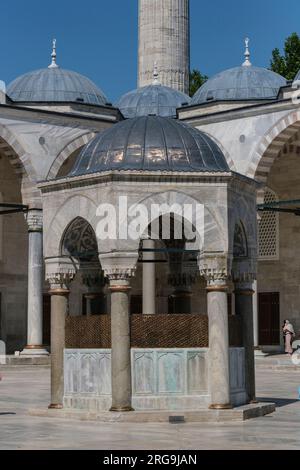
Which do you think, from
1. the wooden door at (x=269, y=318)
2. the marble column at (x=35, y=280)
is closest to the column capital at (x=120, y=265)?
the marble column at (x=35, y=280)

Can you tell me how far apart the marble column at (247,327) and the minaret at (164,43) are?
22.1m

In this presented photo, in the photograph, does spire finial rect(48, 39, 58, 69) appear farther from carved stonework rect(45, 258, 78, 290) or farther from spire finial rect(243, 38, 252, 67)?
carved stonework rect(45, 258, 78, 290)

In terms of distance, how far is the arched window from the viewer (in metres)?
27.1

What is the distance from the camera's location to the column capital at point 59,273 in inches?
432

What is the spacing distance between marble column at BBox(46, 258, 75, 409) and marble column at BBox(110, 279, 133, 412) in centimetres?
96

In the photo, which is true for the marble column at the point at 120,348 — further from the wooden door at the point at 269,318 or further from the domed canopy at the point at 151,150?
the wooden door at the point at 269,318

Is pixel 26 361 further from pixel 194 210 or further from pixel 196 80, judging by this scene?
pixel 196 80

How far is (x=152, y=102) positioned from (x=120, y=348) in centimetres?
1954

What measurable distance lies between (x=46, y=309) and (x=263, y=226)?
21.3ft

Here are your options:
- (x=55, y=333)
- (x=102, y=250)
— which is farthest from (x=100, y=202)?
(x=55, y=333)

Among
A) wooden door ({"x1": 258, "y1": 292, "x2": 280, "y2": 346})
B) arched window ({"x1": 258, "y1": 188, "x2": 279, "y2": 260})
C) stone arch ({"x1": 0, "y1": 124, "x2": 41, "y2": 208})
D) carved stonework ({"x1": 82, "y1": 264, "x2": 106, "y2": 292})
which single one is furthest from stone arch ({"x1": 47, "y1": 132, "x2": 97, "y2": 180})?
carved stonework ({"x1": 82, "y1": 264, "x2": 106, "y2": 292})

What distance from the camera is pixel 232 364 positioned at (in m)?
10.7

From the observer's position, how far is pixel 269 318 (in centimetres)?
2684
